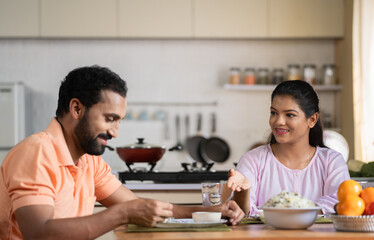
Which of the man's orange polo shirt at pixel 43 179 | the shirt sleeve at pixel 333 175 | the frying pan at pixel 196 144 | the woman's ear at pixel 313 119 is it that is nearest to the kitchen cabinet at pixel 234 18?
the frying pan at pixel 196 144

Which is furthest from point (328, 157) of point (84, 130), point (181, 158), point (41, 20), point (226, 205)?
point (41, 20)

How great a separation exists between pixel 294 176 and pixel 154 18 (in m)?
3.21

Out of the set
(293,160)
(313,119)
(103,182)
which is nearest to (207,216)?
(103,182)

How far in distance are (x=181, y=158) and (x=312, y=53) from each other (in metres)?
1.64

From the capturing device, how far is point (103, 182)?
2.28 metres

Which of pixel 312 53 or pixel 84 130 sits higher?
pixel 312 53

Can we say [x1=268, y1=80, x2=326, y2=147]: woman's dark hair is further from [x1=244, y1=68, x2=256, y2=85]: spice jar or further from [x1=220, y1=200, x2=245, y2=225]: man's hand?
[x1=244, y1=68, x2=256, y2=85]: spice jar

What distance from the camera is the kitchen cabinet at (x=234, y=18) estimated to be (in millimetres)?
5711

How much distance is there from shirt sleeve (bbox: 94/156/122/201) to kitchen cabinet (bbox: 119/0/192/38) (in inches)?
138

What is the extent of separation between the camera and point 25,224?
68.4 inches

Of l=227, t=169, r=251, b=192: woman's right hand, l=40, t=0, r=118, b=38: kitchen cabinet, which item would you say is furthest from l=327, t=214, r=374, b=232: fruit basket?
l=40, t=0, r=118, b=38: kitchen cabinet

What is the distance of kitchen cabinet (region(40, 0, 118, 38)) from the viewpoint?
5.64m

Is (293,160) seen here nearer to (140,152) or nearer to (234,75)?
(140,152)

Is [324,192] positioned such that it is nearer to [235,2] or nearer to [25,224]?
[25,224]
